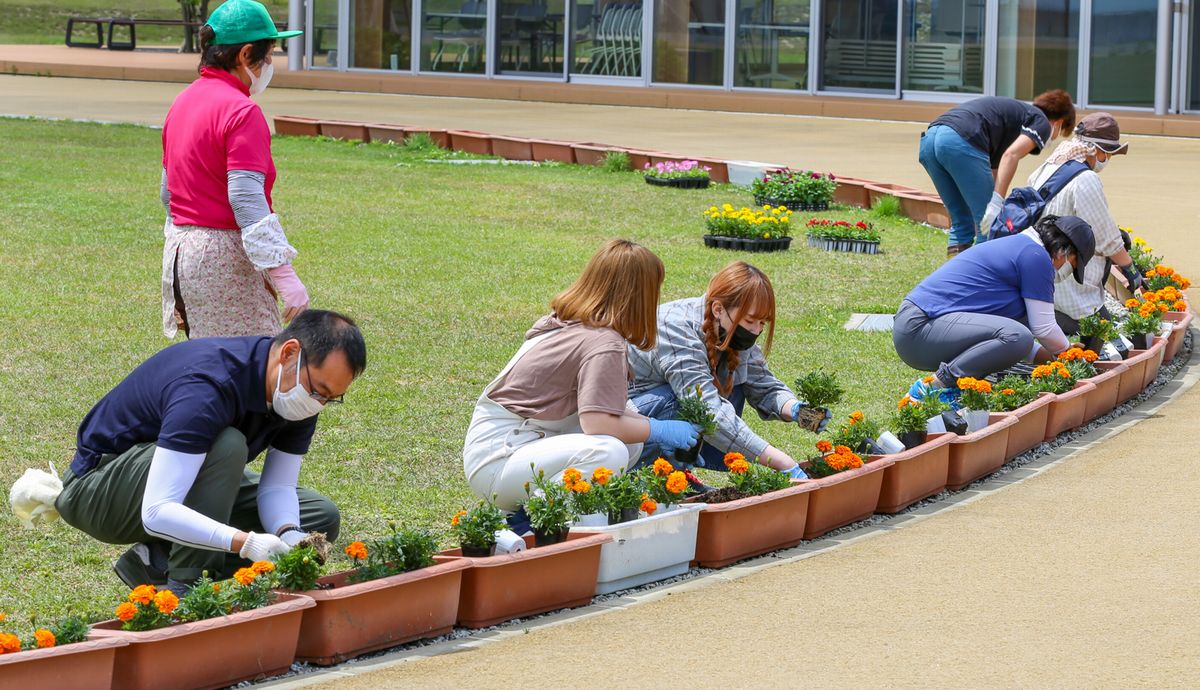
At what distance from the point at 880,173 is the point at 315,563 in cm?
1412

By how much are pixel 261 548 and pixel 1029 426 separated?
12.2 ft

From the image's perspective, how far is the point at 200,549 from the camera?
15.1 feet

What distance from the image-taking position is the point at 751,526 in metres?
5.42

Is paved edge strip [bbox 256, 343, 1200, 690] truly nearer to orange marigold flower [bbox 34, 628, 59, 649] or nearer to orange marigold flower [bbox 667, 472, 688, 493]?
orange marigold flower [bbox 667, 472, 688, 493]

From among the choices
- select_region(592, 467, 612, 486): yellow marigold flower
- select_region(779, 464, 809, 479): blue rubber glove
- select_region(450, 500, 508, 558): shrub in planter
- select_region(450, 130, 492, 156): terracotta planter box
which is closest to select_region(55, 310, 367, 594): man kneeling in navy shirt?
select_region(450, 500, 508, 558): shrub in planter

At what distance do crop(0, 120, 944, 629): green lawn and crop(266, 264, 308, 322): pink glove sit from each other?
0.79m

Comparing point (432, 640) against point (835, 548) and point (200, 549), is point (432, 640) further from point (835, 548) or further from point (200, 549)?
point (835, 548)

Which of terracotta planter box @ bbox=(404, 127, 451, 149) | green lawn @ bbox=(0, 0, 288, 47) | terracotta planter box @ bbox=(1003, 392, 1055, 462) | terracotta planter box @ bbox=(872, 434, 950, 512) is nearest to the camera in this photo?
terracotta planter box @ bbox=(872, 434, 950, 512)

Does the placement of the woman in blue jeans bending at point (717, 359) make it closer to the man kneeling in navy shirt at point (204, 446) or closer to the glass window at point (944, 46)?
the man kneeling in navy shirt at point (204, 446)

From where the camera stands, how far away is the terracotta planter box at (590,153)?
18.5 m

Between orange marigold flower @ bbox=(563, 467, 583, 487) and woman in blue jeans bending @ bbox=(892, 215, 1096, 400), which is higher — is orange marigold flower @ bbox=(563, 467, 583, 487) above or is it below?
below

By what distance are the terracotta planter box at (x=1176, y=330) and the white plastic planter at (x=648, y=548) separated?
4515mm

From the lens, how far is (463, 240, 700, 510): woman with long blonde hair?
Answer: 17.2 feet

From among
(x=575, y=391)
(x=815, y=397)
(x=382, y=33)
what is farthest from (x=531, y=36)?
(x=575, y=391)
